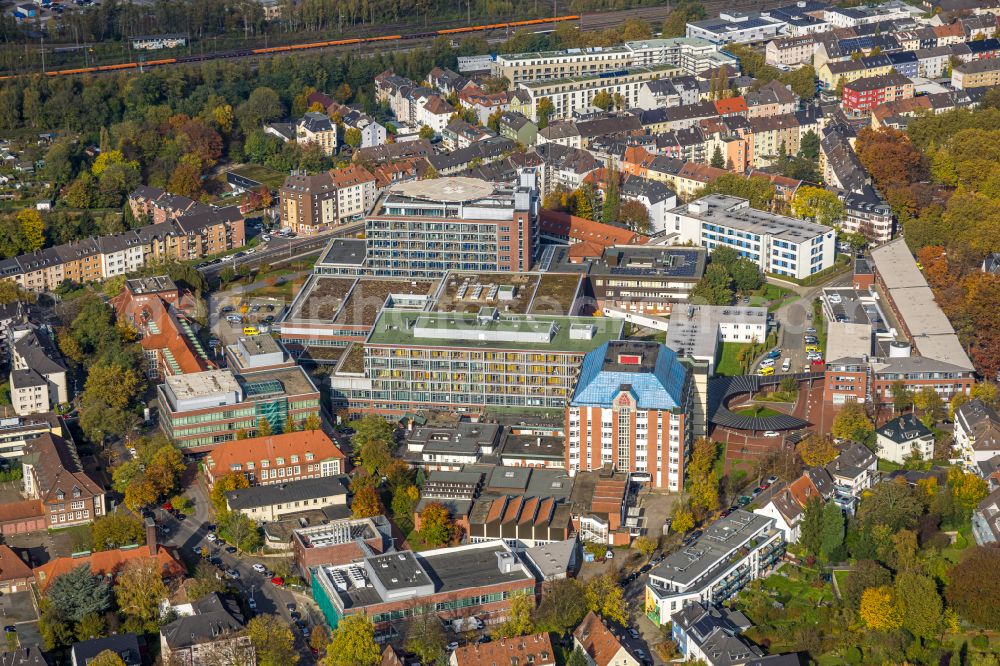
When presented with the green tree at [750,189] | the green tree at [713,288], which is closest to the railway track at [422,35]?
the green tree at [750,189]

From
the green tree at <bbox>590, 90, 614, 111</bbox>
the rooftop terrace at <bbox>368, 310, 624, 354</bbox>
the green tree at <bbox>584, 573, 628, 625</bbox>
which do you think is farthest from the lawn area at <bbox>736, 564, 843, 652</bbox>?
the green tree at <bbox>590, 90, 614, 111</bbox>

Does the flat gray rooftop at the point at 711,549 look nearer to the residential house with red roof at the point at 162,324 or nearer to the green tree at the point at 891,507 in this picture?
the green tree at the point at 891,507

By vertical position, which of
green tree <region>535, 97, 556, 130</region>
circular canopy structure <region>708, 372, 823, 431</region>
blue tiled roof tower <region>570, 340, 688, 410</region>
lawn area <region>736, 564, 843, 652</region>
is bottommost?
lawn area <region>736, 564, 843, 652</region>

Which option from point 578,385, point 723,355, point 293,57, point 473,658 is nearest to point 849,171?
point 723,355

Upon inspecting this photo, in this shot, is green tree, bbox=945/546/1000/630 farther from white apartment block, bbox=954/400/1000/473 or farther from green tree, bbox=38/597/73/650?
green tree, bbox=38/597/73/650

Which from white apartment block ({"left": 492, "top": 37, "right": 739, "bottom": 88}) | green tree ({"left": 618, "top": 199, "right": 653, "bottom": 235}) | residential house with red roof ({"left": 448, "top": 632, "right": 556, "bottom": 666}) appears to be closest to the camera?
residential house with red roof ({"left": 448, "top": 632, "right": 556, "bottom": 666})

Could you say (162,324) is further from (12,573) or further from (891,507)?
(891,507)

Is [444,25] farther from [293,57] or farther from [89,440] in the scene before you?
[89,440]
